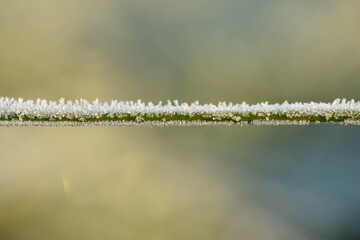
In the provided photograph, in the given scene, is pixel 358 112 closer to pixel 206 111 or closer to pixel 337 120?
pixel 337 120

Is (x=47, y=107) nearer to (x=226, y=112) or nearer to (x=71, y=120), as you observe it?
(x=71, y=120)

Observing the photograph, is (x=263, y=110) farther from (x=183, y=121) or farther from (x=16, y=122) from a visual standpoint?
(x=16, y=122)

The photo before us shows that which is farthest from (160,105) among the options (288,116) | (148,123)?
(288,116)

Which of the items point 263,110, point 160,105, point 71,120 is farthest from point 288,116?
point 71,120

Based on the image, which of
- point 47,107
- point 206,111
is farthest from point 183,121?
point 47,107
